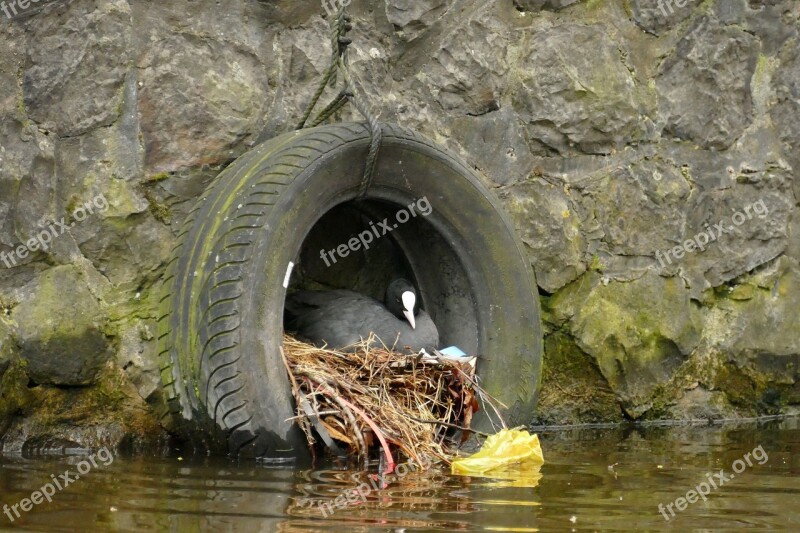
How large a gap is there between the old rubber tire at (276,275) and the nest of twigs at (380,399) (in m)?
0.11

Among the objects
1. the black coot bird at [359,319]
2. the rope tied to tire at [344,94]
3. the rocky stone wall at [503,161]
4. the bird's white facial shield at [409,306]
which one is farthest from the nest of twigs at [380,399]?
the rope tied to tire at [344,94]

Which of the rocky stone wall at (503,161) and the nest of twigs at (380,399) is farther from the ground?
the rocky stone wall at (503,161)

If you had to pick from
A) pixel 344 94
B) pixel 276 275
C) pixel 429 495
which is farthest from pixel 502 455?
pixel 344 94

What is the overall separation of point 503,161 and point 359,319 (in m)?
1.18

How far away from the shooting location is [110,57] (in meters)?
4.78

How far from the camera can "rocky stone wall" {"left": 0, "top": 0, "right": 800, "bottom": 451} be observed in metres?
4.69

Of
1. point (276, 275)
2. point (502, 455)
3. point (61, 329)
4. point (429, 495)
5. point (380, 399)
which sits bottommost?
point (429, 495)

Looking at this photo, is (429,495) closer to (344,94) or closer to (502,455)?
(502,455)

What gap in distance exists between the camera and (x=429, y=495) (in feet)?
11.9

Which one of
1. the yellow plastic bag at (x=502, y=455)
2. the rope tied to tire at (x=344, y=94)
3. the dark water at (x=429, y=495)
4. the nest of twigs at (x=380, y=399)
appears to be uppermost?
the rope tied to tire at (x=344, y=94)

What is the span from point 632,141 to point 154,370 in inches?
108

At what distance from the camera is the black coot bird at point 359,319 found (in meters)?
4.98

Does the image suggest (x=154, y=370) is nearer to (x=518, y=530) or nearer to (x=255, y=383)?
(x=255, y=383)

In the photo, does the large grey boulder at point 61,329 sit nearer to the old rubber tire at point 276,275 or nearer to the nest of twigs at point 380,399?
the old rubber tire at point 276,275
